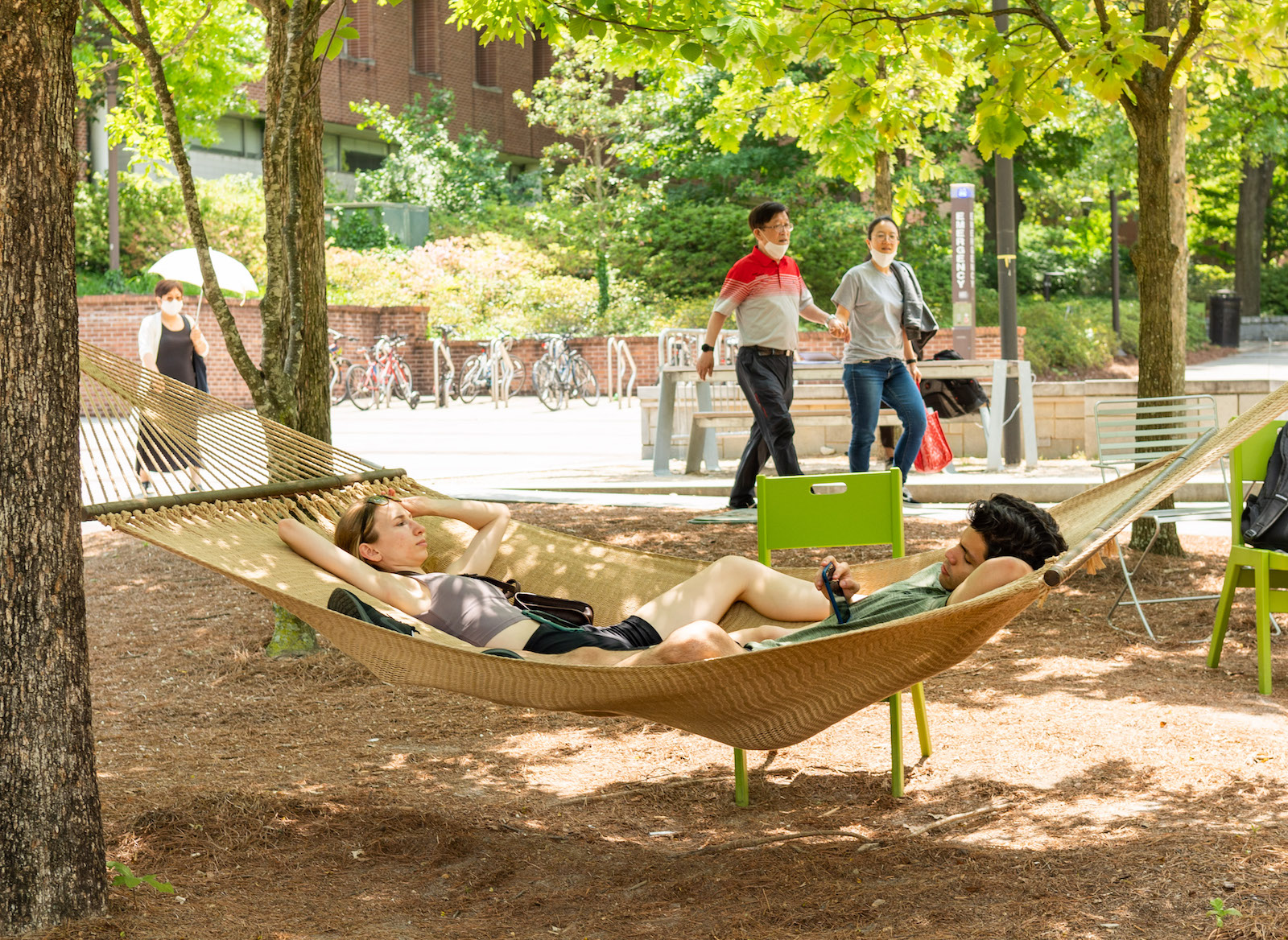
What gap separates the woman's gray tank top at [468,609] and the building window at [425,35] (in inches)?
917

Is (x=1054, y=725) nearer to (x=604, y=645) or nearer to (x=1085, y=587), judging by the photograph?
(x=604, y=645)

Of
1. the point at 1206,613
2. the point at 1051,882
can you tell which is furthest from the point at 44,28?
the point at 1206,613

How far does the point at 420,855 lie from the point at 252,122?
73.8 feet

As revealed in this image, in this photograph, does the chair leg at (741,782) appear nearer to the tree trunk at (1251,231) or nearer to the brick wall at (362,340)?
the brick wall at (362,340)

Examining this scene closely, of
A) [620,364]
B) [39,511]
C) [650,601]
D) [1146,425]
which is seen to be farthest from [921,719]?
[620,364]

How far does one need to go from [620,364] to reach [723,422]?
8557 millimetres

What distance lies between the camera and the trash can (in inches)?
985

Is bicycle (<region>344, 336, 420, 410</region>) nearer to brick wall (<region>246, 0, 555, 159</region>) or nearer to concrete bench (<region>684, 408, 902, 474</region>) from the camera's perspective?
brick wall (<region>246, 0, 555, 159</region>)

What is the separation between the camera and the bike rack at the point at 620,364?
57.7ft

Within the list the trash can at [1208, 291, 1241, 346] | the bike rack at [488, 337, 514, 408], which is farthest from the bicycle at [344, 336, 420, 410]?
the trash can at [1208, 291, 1241, 346]

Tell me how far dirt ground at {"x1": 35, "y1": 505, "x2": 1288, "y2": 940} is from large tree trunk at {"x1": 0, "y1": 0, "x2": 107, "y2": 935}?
6.0 inches

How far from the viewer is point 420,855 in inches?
123

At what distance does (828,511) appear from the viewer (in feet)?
11.4

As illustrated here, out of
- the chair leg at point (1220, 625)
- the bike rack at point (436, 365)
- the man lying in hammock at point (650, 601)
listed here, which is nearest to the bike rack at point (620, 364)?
the bike rack at point (436, 365)
